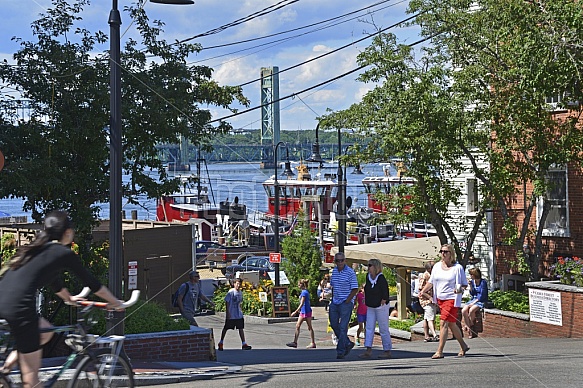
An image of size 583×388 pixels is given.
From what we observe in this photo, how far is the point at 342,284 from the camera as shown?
42.6 ft

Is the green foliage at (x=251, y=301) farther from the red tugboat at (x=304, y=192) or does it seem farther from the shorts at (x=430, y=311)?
the red tugboat at (x=304, y=192)

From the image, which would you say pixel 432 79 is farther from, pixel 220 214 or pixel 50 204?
pixel 220 214

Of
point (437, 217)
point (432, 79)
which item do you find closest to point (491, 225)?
point (437, 217)

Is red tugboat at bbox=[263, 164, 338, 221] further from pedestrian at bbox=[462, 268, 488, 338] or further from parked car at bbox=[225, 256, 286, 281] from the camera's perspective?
pedestrian at bbox=[462, 268, 488, 338]

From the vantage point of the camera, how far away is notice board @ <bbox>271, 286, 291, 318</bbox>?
1089 inches

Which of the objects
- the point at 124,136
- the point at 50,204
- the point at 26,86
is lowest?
the point at 50,204

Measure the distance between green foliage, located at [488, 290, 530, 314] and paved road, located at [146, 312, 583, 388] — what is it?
2247mm

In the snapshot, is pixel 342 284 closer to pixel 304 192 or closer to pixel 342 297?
pixel 342 297

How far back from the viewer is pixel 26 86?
14.4m

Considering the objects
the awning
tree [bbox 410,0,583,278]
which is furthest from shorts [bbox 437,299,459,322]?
the awning

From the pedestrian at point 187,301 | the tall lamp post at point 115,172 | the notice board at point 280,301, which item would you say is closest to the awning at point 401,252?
the notice board at point 280,301

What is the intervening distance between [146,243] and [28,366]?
20480 millimetres

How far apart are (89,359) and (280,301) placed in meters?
21.1

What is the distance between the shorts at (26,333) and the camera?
249 inches
